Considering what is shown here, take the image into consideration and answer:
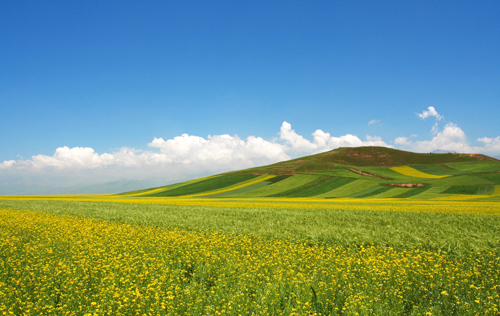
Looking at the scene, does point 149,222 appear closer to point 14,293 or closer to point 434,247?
point 14,293

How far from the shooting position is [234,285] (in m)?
6.53

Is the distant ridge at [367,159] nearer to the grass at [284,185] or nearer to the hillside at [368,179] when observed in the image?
the hillside at [368,179]

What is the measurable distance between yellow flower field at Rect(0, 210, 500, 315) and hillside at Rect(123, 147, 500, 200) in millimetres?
44688

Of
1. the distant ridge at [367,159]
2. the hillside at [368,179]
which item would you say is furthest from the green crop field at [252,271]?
the distant ridge at [367,159]

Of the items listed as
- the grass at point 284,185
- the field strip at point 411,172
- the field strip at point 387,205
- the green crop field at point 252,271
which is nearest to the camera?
the green crop field at point 252,271

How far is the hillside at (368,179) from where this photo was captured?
5125 cm

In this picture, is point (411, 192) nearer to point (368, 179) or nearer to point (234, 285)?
point (368, 179)

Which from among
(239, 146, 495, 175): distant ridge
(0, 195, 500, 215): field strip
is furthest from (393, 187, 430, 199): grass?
(239, 146, 495, 175): distant ridge

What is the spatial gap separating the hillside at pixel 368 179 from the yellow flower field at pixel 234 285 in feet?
147

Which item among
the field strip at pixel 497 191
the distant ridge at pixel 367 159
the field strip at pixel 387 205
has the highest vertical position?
the distant ridge at pixel 367 159

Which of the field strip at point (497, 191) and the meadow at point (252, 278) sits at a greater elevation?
the meadow at point (252, 278)

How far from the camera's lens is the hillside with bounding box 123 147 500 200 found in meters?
51.2

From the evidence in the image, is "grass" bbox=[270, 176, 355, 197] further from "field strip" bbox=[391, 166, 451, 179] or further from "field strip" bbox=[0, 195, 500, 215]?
"field strip" bbox=[391, 166, 451, 179]

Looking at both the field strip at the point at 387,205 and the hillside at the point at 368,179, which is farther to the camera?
the hillside at the point at 368,179
